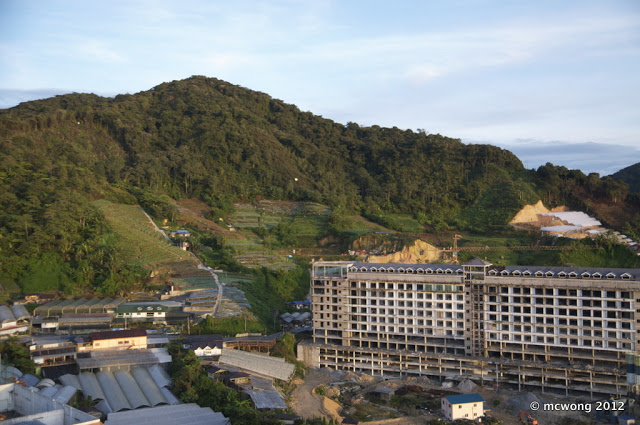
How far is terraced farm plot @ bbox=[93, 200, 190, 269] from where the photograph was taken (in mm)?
42438

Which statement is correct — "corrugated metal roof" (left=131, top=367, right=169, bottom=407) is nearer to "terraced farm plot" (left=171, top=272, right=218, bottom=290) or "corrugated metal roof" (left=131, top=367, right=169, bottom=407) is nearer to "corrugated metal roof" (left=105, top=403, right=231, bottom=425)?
"corrugated metal roof" (left=105, top=403, right=231, bottom=425)

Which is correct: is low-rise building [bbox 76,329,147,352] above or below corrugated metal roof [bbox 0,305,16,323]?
below

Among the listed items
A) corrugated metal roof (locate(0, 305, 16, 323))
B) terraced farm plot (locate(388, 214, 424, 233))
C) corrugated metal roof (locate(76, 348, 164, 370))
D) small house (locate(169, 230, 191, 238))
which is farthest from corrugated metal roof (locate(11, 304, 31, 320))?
terraced farm plot (locate(388, 214, 424, 233))

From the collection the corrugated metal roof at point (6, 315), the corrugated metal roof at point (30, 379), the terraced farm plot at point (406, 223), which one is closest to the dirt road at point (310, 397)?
the corrugated metal roof at point (30, 379)

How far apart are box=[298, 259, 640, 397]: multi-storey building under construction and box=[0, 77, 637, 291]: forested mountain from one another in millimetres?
15384

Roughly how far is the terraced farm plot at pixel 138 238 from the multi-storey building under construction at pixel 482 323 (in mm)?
13604

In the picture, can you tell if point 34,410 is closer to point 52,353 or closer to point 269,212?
point 52,353

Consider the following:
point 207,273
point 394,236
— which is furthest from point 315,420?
point 394,236

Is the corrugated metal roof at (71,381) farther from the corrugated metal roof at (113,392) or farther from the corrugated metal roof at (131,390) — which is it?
the corrugated metal roof at (131,390)

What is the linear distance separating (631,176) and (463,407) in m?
66.7

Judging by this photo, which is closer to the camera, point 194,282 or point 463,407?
point 463,407

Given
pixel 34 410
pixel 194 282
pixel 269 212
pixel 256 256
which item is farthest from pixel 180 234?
pixel 34 410

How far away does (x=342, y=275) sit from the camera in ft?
115

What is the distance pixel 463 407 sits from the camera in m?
26.1
